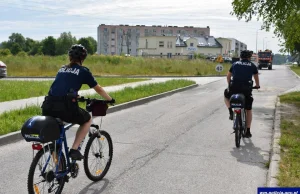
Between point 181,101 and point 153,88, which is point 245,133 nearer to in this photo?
point 181,101

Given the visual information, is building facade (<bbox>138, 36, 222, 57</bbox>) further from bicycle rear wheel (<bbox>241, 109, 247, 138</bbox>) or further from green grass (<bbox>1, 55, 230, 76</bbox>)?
bicycle rear wheel (<bbox>241, 109, 247, 138</bbox>)

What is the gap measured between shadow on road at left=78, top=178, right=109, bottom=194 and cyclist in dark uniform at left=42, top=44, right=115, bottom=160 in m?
0.57

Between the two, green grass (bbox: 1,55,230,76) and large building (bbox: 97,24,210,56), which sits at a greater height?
large building (bbox: 97,24,210,56)

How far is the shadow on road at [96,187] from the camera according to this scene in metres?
5.00

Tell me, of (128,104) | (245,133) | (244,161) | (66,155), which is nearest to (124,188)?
(66,155)

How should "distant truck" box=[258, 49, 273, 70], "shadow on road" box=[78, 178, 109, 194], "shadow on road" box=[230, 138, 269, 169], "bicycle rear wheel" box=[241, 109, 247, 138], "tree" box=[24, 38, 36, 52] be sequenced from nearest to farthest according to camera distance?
"shadow on road" box=[78, 178, 109, 194], "shadow on road" box=[230, 138, 269, 169], "bicycle rear wheel" box=[241, 109, 247, 138], "distant truck" box=[258, 49, 273, 70], "tree" box=[24, 38, 36, 52]

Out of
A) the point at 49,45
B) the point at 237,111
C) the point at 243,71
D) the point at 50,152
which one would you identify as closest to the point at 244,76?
the point at 243,71

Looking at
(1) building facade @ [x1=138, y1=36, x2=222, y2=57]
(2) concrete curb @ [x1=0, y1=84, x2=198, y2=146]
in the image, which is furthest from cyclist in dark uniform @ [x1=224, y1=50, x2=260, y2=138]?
(1) building facade @ [x1=138, y1=36, x2=222, y2=57]

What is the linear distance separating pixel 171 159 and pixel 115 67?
33435mm

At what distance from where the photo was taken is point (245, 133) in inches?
336

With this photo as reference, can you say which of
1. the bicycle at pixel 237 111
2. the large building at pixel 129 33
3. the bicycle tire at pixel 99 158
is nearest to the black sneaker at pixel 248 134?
the bicycle at pixel 237 111

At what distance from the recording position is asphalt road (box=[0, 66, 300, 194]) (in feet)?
17.1

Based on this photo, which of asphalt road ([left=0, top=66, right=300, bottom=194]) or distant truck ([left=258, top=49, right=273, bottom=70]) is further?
A: distant truck ([left=258, top=49, right=273, bottom=70])

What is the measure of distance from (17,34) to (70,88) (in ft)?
539
